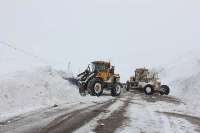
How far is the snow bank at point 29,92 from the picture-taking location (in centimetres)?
1723

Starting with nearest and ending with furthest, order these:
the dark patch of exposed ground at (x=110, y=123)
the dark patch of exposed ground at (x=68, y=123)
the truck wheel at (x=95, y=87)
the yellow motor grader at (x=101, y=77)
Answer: the dark patch of exposed ground at (x=68, y=123), the dark patch of exposed ground at (x=110, y=123), the truck wheel at (x=95, y=87), the yellow motor grader at (x=101, y=77)

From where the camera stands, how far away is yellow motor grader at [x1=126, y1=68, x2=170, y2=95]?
4076 cm

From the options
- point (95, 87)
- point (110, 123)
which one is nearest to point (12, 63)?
point (95, 87)

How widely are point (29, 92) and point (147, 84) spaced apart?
22.5 meters

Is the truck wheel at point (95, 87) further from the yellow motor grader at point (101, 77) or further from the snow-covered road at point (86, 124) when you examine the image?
the snow-covered road at point (86, 124)

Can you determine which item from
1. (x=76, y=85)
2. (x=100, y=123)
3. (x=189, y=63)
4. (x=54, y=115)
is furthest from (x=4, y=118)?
(x=189, y=63)

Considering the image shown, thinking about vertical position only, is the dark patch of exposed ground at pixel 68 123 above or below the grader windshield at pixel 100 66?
below

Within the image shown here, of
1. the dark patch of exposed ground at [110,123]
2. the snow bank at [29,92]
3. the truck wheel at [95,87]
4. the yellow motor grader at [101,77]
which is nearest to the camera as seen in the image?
the dark patch of exposed ground at [110,123]

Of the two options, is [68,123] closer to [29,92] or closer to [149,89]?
[29,92]

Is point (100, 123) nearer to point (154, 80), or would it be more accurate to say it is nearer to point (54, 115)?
point (54, 115)

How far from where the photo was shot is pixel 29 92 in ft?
65.3

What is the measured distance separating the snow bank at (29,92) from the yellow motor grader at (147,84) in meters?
15.7

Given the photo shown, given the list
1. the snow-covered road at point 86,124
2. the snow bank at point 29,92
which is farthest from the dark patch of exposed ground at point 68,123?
the snow bank at point 29,92

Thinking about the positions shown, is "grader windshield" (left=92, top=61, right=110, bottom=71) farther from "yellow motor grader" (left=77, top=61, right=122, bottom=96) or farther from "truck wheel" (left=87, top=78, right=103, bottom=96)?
"truck wheel" (left=87, top=78, right=103, bottom=96)
